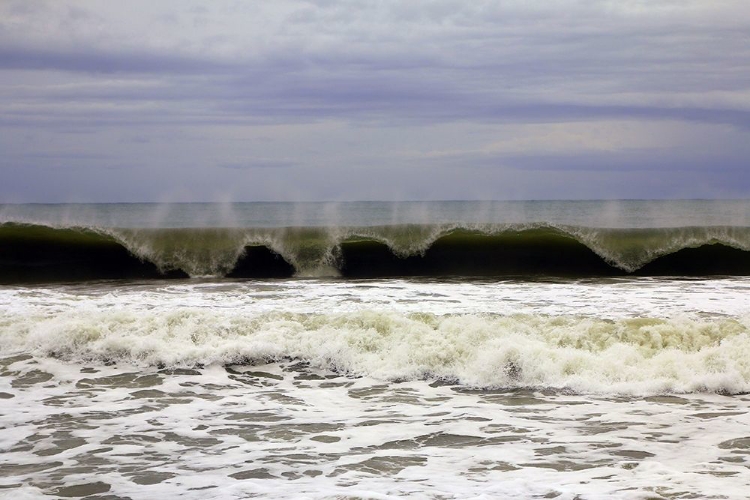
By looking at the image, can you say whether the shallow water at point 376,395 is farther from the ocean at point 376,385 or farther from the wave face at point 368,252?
the wave face at point 368,252

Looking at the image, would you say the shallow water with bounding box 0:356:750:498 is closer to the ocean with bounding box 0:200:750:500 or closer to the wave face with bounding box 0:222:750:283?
the ocean with bounding box 0:200:750:500

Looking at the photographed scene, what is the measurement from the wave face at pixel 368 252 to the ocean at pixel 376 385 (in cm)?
31

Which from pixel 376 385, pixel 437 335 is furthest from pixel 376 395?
pixel 437 335

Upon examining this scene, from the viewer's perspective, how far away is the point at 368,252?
62.2 feet

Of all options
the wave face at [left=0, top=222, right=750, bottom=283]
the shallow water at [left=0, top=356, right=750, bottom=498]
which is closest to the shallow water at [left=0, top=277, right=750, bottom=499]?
the shallow water at [left=0, top=356, right=750, bottom=498]

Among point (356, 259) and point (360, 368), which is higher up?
point (356, 259)

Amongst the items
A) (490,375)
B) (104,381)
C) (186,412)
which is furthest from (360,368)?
(104,381)

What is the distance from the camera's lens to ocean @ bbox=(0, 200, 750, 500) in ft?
19.6

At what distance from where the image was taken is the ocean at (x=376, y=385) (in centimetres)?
598

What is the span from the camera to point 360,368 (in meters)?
Answer: 9.67

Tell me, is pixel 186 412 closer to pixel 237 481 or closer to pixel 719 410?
pixel 237 481

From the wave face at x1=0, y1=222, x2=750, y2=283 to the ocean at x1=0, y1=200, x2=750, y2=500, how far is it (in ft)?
1.02

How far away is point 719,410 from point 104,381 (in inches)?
270

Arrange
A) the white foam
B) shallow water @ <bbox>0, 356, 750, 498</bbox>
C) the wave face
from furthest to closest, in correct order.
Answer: the wave face < the white foam < shallow water @ <bbox>0, 356, 750, 498</bbox>
